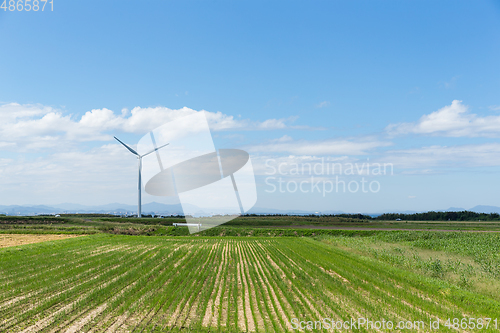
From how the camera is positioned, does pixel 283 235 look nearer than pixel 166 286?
No

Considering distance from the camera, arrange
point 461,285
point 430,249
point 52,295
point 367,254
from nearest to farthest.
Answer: point 52,295 → point 461,285 → point 367,254 → point 430,249

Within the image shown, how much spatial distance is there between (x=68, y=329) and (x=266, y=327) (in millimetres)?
6062

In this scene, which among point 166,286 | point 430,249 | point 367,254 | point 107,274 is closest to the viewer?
point 166,286

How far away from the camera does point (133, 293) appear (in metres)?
15.1

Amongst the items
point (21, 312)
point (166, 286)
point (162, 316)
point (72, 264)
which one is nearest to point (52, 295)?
point (21, 312)

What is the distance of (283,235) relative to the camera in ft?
206

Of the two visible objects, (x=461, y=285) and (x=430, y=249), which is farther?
(x=430, y=249)

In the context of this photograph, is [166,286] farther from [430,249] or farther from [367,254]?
[430,249]

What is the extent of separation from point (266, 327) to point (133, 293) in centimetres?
707

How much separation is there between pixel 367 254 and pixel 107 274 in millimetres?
21552

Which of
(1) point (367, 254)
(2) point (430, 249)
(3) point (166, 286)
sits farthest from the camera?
(2) point (430, 249)

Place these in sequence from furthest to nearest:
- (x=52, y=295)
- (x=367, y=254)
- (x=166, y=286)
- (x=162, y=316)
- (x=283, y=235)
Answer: (x=283, y=235)
(x=367, y=254)
(x=166, y=286)
(x=52, y=295)
(x=162, y=316)

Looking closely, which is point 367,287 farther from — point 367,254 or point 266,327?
point 367,254

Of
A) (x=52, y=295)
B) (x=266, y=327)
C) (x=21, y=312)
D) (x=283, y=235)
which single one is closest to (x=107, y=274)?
(x=52, y=295)
